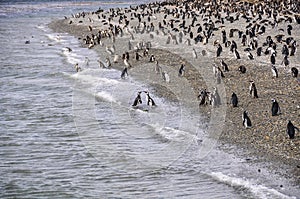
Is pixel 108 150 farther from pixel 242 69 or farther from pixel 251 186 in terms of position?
pixel 242 69

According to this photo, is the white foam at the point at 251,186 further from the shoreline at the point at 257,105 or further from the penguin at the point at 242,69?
the penguin at the point at 242,69

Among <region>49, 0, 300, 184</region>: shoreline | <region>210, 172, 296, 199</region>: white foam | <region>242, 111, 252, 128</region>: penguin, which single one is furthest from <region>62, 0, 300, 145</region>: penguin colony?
<region>210, 172, 296, 199</region>: white foam

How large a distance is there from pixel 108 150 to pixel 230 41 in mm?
14448

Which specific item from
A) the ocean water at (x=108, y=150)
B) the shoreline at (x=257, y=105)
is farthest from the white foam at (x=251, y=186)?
the shoreline at (x=257, y=105)

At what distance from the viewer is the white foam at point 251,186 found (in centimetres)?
877

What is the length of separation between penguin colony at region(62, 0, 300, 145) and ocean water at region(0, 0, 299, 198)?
4.42 ft

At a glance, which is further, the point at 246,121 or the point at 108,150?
the point at 246,121

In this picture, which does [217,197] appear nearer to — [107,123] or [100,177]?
[100,177]

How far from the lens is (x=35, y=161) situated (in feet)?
37.7

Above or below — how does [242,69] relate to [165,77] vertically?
above

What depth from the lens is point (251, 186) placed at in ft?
30.3

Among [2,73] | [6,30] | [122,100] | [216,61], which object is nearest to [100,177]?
[122,100]

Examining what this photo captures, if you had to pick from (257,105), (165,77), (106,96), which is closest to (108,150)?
(257,105)

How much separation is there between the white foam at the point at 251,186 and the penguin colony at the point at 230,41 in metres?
2.13
